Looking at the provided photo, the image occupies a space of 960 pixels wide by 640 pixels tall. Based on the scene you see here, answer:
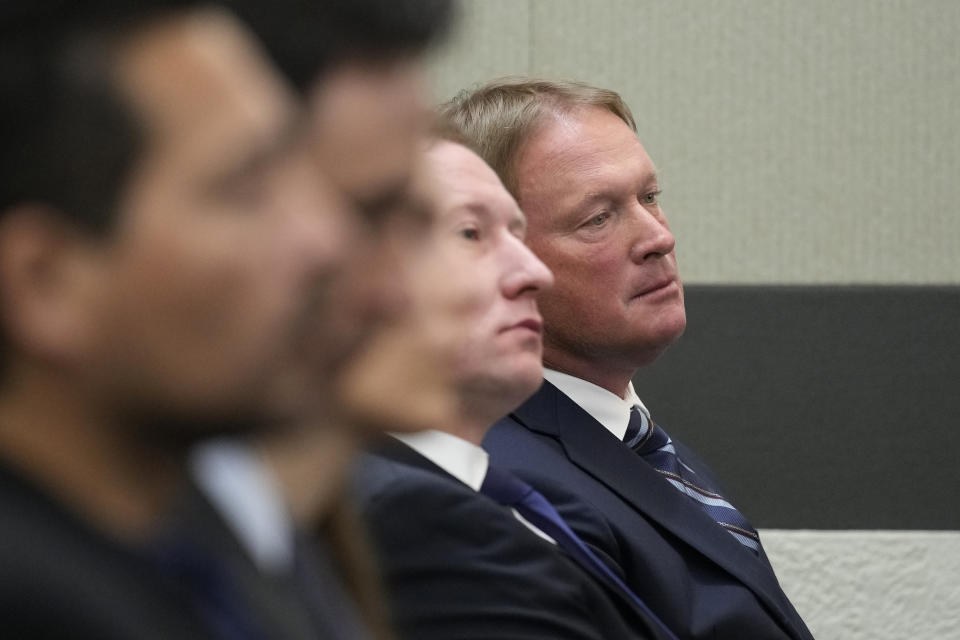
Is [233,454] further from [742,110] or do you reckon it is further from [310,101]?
[742,110]

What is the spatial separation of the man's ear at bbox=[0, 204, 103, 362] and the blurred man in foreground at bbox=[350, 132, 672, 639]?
16.5 inches

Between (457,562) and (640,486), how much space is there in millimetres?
479

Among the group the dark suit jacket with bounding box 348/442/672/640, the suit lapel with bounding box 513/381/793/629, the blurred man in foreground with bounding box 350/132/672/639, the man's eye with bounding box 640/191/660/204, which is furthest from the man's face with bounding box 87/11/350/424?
the man's eye with bounding box 640/191/660/204

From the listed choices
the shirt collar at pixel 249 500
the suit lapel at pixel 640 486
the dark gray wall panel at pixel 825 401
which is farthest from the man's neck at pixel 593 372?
the shirt collar at pixel 249 500

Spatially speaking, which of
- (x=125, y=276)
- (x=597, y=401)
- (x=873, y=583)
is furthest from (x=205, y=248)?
(x=873, y=583)

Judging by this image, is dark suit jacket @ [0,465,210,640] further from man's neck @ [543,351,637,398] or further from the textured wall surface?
the textured wall surface

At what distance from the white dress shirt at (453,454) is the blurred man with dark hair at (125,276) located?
25.6 inches

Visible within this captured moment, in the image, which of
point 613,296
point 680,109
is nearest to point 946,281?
point 680,109

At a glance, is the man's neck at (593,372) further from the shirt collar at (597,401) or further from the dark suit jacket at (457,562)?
the dark suit jacket at (457,562)

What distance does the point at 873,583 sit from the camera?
2.03m

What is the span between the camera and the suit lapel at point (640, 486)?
127cm

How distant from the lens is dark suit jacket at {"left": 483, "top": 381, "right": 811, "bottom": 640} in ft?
3.90

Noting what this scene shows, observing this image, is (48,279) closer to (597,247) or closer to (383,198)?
(383,198)

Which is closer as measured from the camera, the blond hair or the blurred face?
the blurred face
